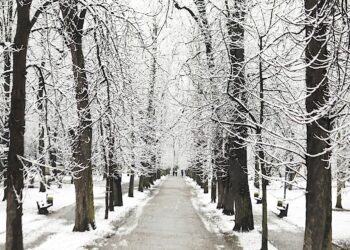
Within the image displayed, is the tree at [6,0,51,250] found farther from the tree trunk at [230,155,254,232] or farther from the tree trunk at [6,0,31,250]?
the tree trunk at [230,155,254,232]

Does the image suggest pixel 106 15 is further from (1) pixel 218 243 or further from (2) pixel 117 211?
(2) pixel 117 211

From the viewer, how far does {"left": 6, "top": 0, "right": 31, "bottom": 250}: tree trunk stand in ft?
29.5

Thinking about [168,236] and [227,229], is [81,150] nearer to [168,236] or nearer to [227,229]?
[168,236]

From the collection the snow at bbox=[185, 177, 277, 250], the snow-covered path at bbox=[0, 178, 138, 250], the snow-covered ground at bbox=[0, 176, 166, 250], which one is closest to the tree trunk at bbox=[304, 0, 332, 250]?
the snow-covered ground at bbox=[0, 176, 166, 250]

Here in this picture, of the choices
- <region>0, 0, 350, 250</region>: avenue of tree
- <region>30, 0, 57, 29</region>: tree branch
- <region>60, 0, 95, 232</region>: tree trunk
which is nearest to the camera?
<region>0, 0, 350, 250</region>: avenue of tree

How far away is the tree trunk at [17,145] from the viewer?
9000 millimetres

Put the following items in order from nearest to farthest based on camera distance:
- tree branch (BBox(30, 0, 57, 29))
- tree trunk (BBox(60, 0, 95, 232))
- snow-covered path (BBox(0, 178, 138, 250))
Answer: tree branch (BBox(30, 0, 57, 29))
snow-covered path (BBox(0, 178, 138, 250))
tree trunk (BBox(60, 0, 95, 232))

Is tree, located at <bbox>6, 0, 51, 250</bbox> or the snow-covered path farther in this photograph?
the snow-covered path

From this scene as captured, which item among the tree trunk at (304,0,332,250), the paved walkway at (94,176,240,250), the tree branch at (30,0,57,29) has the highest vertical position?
the tree branch at (30,0,57,29)

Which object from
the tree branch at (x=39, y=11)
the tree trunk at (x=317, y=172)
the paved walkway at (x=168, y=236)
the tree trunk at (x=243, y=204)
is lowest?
the paved walkway at (x=168, y=236)

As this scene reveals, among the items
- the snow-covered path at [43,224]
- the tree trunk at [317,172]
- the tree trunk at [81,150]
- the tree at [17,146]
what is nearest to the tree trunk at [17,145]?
the tree at [17,146]

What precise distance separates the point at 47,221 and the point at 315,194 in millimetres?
14174

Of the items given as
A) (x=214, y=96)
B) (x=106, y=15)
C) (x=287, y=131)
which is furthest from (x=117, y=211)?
(x=106, y=15)

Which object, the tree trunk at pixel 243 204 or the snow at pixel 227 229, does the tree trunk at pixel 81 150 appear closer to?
the snow at pixel 227 229
